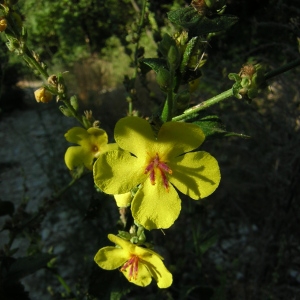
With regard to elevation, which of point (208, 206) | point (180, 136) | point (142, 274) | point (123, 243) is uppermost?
point (180, 136)

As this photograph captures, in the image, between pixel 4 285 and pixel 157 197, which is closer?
pixel 157 197

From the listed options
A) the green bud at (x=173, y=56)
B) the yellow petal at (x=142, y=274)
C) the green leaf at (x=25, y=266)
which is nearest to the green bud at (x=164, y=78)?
the green bud at (x=173, y=56)

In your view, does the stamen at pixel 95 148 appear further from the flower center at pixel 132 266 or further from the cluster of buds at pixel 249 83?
Answer: the cluster of buds at pixel 249 83

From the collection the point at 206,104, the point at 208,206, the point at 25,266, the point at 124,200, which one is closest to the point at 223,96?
the point at 206,104

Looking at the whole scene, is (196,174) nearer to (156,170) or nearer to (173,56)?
(156,170)

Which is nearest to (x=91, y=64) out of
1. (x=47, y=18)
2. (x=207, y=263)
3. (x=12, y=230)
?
(x=47, y=18)

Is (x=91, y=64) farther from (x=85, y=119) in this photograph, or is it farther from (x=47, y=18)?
(x=85, y=119)
